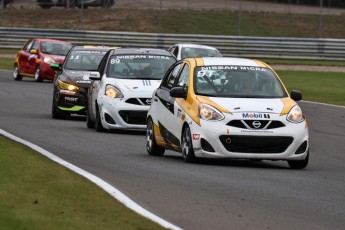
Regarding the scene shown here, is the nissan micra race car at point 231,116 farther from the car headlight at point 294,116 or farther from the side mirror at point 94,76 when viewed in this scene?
the side mirror at point 94,76

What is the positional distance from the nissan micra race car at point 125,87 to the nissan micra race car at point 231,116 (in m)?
3.54

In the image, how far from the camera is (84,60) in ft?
80.8

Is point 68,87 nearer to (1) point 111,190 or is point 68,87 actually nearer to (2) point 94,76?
(2) point 94,76

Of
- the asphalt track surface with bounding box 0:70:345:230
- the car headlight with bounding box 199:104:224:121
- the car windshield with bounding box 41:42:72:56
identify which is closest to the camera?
the asphalt track surface with bounding box 0:70:345:230

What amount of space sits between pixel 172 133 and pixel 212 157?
1056mm

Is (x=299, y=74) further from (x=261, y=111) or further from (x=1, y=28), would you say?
(x=261, y=111)

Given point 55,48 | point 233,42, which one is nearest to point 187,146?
point 55,48

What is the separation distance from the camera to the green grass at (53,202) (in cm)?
908

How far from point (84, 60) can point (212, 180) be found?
1203 centimetres

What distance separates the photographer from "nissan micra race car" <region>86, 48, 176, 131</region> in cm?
1989

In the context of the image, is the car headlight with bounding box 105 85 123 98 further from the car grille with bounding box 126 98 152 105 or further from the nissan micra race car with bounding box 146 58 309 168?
the nissan micra race car with bounding box 146 58 309 168

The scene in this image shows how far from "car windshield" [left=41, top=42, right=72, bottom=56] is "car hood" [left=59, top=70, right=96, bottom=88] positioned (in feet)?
43.7

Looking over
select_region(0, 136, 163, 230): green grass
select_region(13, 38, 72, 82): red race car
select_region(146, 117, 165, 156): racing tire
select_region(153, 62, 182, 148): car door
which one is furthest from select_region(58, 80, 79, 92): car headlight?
select_region(13, 38, 72, 82): red race car

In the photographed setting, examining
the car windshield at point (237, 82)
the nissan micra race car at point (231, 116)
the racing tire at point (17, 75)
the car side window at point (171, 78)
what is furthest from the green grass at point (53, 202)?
the racing tire at point (17, 75)
